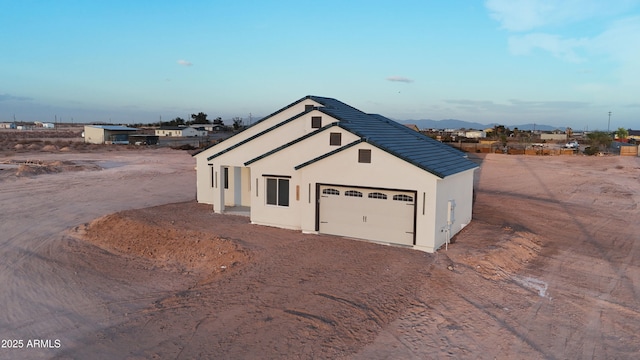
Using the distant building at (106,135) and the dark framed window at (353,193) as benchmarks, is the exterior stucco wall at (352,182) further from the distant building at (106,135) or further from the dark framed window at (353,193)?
the distant building at (106,135)

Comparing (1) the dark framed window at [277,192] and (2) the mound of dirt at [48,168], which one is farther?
(2) the mound of dirt at [48,168]

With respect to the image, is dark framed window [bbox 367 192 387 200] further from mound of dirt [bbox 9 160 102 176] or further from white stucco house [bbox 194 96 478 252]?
mound of dirt [bbox 9 160 102 176]

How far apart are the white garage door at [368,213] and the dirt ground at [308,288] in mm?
550

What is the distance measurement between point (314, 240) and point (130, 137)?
2754 inches

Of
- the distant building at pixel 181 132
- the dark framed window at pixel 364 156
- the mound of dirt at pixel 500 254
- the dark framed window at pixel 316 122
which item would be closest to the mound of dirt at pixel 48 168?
the dark framed window at pixel 316 122

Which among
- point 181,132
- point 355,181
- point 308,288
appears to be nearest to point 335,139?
point 355,181

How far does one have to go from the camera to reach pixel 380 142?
16609mm

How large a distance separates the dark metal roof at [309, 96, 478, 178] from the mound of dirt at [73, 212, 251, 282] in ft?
19.8

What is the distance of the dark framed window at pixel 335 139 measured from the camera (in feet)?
→ 59.1

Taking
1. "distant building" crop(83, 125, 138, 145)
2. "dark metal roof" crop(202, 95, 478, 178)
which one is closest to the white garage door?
"dark metal roof" crop(202, 95, 478, 178)

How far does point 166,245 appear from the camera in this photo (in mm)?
17766

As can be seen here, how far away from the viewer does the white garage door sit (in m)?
15.9

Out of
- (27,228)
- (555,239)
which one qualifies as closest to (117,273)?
(27,228)

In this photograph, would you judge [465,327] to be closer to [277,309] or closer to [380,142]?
[277,309]
